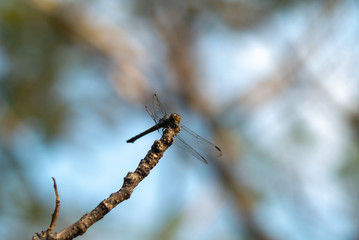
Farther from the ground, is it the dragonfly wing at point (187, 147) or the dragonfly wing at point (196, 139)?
the dragonfly wing at point (196, 139)

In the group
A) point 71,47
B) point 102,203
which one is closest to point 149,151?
point 102,203

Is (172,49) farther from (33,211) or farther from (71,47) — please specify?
(33,211)

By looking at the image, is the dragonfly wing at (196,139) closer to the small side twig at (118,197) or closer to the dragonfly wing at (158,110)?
the dragonfly wing at (158,110)

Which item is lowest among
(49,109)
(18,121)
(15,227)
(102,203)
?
(102,203)

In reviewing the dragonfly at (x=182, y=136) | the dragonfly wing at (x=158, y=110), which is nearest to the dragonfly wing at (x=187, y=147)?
the dragonfly at (x=182, y=136)

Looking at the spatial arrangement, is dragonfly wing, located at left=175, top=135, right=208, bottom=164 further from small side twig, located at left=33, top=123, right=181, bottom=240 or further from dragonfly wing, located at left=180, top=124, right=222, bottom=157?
small side twig, located at left=33, top=123, right=181, bottom=240

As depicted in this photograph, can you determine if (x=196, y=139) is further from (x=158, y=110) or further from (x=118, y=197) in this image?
(x=118, y=197)

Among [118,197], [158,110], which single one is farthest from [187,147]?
[118,197]

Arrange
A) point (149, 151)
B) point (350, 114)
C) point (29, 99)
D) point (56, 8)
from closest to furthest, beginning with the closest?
point (149, 151)
point (56, 8)
point (350, 114)
point (29, 99)
